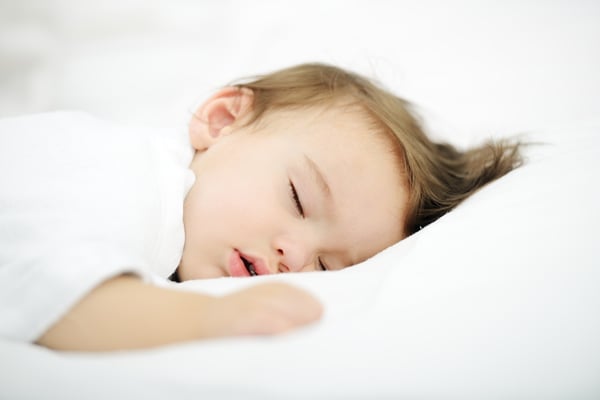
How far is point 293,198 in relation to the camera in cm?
89

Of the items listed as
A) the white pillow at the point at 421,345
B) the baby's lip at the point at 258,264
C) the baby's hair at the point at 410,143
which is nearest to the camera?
the white pillow at the point at 421,345

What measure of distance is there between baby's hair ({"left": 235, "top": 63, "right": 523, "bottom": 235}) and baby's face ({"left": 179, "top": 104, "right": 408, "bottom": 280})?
0.10 feet

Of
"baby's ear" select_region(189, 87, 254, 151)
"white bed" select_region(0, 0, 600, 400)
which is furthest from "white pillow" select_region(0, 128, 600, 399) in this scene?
"baby's ear" select_region(189, 87, 254, 151)

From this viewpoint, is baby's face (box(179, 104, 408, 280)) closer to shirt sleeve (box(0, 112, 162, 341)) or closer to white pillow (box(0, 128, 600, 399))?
shirt sleeve (box(0, 112, 162, 341))

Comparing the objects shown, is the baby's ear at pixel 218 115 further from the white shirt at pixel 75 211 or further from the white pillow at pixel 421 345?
the white pillow at pixel 421 345

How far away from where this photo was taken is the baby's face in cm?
85

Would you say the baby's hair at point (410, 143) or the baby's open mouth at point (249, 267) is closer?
the baby's open mouth at point (249, 267)

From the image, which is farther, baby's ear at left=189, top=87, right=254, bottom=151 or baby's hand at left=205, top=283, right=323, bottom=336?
baby's ear at left=189, top=87, right=254, bottom=151

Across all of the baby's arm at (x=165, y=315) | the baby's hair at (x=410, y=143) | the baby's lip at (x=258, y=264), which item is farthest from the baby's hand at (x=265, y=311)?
the baby's hair at (x=410, y=143)

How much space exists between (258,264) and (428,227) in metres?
0.27

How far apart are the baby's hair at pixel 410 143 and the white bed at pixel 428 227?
0.32 ft

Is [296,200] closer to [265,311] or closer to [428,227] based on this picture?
[428,227]

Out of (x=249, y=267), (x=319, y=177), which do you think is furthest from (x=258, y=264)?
(x=319, y=177)

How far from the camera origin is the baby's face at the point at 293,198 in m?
0.85
